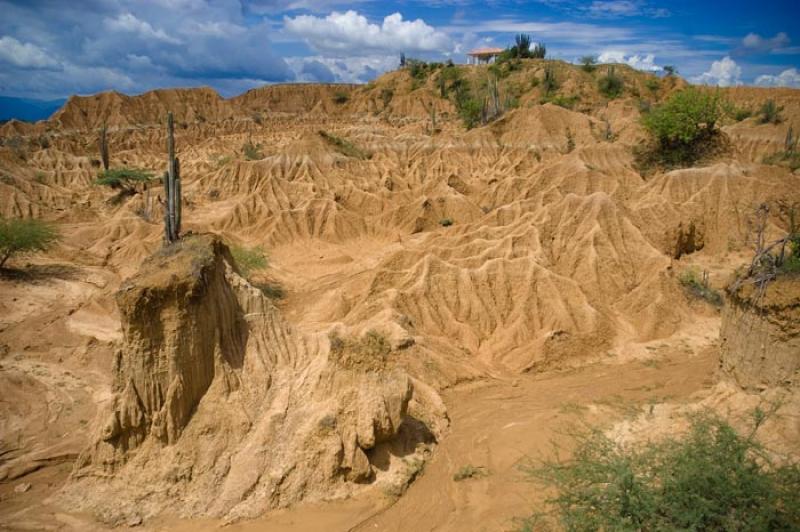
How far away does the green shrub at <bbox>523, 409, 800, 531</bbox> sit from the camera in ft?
20.8

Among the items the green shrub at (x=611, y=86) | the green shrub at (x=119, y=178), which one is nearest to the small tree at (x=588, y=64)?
the green shrub at (x=611, y=86)

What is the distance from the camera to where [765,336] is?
35.1ft

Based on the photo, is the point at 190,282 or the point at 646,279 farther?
the point at 646,279

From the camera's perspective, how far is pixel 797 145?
133 feet

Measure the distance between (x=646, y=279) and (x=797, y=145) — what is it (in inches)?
1249

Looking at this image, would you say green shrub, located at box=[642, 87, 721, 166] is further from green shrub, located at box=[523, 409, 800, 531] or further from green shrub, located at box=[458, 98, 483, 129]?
green shrub, located at box=[523, 409, 800, 531]

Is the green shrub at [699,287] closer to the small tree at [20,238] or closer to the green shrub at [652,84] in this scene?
the small tree at [20,238]

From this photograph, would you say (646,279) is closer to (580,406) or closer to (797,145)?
(580,406)

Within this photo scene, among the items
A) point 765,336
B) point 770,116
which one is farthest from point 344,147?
point 765,336

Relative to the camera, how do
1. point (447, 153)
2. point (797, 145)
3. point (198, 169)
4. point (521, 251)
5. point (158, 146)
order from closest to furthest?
point (521, 251) → point (797, 145) → point (447, 153) → point (198, 169) → point (158, 146)

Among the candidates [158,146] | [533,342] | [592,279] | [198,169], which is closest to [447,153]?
[198,169]

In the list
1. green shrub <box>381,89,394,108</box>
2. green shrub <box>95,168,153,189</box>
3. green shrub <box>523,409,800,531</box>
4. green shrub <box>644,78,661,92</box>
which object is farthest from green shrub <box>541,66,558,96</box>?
green shrub <box>523,409,800,531</box>

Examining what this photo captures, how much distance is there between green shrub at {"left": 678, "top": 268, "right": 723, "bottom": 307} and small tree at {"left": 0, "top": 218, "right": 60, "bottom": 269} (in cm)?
2699

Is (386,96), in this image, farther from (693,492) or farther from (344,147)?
(693,492)
